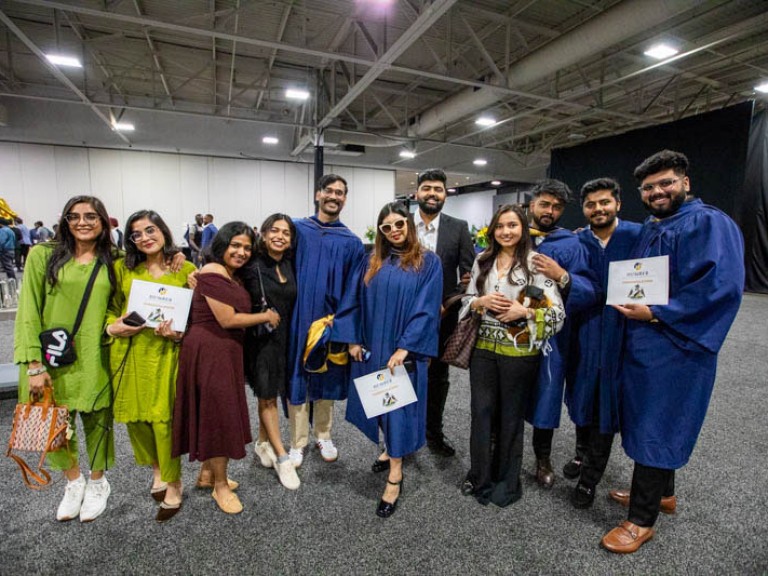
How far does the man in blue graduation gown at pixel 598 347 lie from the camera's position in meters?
2.01

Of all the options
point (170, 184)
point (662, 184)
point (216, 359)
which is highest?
point (170, 184)

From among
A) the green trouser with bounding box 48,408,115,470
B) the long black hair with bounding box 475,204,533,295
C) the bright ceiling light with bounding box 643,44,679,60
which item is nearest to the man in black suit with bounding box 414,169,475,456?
the long black hair with bounding box 475,204,533,295

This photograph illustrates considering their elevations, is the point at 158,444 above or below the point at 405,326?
below

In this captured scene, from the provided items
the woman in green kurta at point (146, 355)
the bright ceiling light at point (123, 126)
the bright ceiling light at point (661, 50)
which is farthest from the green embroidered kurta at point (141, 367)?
the bright ceiling light at point (123, 126)

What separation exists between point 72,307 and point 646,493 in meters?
2.70

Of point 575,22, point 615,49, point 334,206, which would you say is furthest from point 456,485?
point 615,49

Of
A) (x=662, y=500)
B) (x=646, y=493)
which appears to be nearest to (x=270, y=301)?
(x=646, y=493)

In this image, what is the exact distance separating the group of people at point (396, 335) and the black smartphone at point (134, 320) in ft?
0.07

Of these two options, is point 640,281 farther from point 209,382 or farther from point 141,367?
point 141,367

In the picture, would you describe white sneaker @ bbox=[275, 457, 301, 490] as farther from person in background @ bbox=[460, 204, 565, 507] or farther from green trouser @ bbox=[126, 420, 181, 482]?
person in background @ bbox=[460, 204, 565, 507]

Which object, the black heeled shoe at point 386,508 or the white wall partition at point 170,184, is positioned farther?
the white wall partition at point 170,184

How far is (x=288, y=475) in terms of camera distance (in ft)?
7.61

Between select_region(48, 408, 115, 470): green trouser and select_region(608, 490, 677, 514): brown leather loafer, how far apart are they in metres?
2.65

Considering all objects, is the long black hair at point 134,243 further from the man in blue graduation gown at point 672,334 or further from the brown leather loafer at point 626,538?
the brown leather loafer at point 626,538
